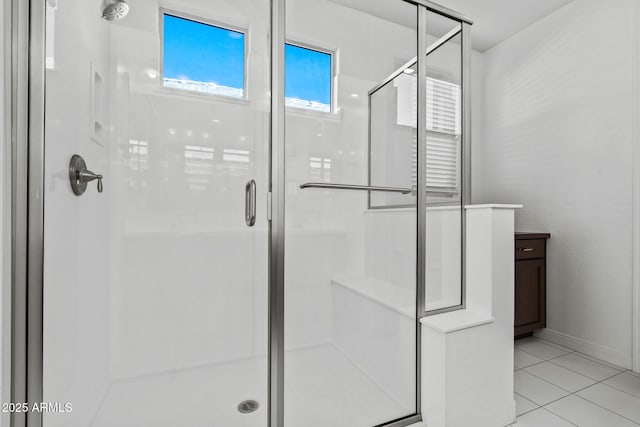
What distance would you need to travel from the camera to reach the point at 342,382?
1406 mm

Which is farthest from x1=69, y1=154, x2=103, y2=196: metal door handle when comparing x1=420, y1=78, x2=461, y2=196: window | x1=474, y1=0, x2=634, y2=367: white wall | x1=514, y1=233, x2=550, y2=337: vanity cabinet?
x1=474, y1=0, x2=634, y2=367: white wall

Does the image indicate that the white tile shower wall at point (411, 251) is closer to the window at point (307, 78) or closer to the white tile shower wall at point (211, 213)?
the white tile shower wall at point (211, 213)

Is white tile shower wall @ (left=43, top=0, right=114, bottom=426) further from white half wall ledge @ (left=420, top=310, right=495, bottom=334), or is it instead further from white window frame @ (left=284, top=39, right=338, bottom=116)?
white half wall ledge @ (left=420, top=310, right=495, bottom=334)

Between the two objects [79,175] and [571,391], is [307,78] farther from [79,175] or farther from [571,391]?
[571,391]

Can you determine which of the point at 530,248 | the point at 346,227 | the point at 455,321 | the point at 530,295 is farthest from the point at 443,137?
the point at 530,295

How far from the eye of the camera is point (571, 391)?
185cm

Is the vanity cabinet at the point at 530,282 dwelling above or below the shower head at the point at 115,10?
below

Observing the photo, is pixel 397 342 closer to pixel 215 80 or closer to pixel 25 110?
pixel 215 80

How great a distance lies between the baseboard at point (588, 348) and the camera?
2120 millimetres

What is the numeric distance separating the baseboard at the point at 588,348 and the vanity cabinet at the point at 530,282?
0.11m

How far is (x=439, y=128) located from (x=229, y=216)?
122cm

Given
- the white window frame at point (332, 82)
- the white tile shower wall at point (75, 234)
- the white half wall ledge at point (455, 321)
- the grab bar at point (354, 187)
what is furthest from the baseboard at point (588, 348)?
the white tile shower wall at point (75, 234)

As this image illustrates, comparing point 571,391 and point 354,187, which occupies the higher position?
point 354,187

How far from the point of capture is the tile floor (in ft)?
5.23
